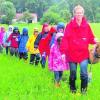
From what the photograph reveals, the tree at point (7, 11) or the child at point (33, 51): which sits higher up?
the child at point (33, 51)

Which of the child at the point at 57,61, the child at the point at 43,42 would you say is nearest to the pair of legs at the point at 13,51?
the child at the point at 43,42

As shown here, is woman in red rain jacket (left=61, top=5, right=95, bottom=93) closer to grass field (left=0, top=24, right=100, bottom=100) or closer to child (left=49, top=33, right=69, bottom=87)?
grass field (left=0, top=24, right=100, bottom=100)

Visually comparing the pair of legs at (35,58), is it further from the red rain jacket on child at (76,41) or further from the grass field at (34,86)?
the red rain jacket on child at (76,41)

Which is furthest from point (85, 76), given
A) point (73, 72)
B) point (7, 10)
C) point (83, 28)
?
point (7, 10)

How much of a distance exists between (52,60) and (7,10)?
351ft

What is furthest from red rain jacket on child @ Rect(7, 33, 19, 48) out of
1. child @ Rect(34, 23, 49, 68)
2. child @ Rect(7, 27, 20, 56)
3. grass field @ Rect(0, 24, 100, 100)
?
grass field @ Rect(0, 24, 100, 100)

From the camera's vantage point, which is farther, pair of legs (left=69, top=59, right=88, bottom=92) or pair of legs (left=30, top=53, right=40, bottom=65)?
pair of legs (left=30, top=53, right=40, bottom=65)

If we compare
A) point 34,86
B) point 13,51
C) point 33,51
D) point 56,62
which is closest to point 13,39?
point 13,51

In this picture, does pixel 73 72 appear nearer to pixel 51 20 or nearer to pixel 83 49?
pixel 83 49

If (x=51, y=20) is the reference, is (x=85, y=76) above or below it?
above

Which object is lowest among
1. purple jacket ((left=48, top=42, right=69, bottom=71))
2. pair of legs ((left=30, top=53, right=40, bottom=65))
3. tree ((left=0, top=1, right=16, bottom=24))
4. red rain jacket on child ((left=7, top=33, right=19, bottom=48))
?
tree ((left=0, top=1, right=16, bottom=24))

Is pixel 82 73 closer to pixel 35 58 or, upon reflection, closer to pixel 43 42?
pixel 43 42

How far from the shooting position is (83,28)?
32.0ft

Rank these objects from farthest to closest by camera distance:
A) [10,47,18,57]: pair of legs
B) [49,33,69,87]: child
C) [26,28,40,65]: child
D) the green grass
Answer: [10,47,18,57]: pair of legs < [26,28,40,65]: child < [49,33,69,87]: child < the green grass
